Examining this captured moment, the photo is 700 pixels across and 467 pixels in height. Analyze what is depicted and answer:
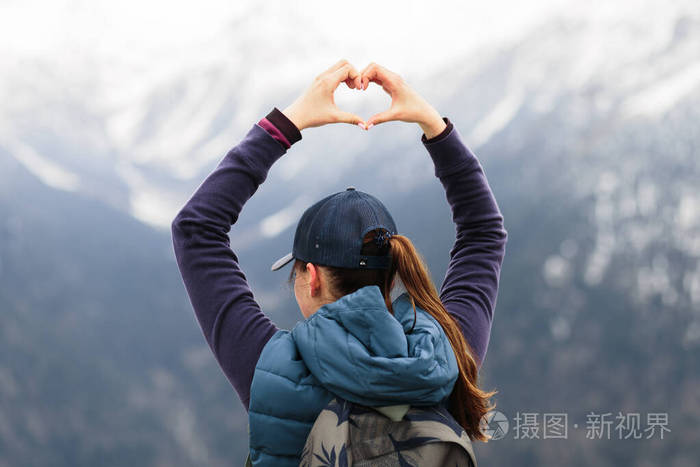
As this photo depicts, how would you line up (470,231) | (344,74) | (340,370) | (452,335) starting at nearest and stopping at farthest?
(340,370) < (452,335) < (344,74) < (470,231)

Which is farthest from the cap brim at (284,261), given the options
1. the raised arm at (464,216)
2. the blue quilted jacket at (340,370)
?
the raised arm at (464,216)

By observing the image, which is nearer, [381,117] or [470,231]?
[381,117]

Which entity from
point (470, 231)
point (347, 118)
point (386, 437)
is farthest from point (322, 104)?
point (386, 437)

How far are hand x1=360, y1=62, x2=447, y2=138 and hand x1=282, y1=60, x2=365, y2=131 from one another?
0.12ft

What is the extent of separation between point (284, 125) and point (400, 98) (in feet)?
0.63

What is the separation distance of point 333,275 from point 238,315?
0.14 metres

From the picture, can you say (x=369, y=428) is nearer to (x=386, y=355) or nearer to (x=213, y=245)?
(x=386, y=355)

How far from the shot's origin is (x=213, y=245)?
880 mm

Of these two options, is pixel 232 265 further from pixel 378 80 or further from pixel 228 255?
pixel 378 80

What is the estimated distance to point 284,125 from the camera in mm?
895

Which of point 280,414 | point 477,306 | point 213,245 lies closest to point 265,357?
point 280,414

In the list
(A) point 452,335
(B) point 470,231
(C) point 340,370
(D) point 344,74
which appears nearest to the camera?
(C) point 340,370

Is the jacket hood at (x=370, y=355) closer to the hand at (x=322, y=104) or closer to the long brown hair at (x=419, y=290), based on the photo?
the long brown hair at (x=419, y=290)

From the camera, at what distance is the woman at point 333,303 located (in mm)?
729
